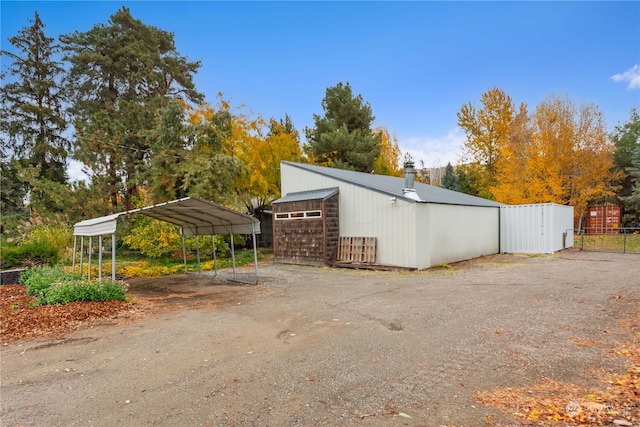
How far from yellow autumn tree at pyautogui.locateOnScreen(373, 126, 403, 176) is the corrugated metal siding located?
11.1 metres

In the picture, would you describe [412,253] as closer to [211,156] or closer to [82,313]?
[82,313]

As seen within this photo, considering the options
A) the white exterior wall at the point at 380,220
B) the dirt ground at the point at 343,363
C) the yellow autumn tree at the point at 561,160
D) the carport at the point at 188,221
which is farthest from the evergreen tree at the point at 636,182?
the carport at the point at 188,221

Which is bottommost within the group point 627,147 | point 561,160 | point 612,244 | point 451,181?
point 612,244

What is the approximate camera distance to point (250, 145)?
666 inches

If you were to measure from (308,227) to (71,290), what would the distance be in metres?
7.57

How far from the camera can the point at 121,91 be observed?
1983cm

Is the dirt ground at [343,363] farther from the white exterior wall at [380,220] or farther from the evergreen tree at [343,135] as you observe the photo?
the evergreen tree at [343,135]

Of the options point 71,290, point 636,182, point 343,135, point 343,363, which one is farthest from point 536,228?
point 71,290

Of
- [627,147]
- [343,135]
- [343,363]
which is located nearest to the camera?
[343,363]

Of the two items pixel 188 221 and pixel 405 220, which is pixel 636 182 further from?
pixel 188 221

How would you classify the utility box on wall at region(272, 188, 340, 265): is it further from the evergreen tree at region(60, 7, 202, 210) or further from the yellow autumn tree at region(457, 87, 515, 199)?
the yellow autumn tree at region(457, 87, 515, 199)

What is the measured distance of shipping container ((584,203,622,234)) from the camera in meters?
22.4

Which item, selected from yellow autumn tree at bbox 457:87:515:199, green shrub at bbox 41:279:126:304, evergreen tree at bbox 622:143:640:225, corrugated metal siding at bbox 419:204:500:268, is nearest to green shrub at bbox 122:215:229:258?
green shrub at bbox 41:279:126:304

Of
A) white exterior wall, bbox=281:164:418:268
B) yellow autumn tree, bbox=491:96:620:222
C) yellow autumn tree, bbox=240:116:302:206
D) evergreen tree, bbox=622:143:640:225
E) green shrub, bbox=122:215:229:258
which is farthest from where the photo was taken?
evergreen tree, bbox=622:143:640:225
